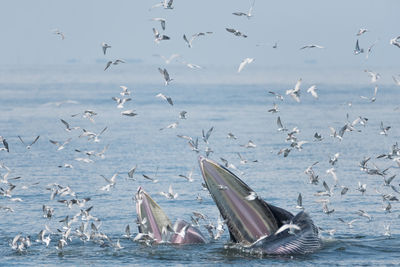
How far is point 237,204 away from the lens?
1118 inches

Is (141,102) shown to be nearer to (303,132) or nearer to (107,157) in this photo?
(303,132)

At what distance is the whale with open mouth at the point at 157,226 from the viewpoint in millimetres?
29750

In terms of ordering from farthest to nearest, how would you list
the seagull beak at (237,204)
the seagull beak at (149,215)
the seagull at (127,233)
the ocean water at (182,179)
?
the seagull at (127,233) < the ocean water at (182,179) < the seagull beak at (149,215) < the seagull beak at (237,204)

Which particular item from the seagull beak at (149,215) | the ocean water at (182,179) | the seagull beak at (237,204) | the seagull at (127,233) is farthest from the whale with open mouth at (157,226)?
the seagull beak at (237,204)

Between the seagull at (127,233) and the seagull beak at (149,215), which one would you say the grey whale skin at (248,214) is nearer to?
the seagull beak at (149,215)

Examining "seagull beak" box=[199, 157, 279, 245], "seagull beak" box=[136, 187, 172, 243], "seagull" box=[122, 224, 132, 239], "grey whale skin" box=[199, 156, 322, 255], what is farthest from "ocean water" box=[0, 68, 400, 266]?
"seagull beak" box=[199, 157, 279, 245]

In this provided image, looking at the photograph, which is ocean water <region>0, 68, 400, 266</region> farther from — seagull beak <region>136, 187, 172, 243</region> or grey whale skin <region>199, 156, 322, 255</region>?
seagull beak <region>136, 187, 172, 243</region>

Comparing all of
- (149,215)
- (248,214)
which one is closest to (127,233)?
(149,215)

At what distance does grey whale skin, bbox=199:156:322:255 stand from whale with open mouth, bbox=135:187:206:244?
7.43ft

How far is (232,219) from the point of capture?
28.4m

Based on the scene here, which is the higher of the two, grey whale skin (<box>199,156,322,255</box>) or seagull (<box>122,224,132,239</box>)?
grey whale skin (<box>199,156,322,255</box>)

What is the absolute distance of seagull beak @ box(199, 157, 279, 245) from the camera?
28.3 metres

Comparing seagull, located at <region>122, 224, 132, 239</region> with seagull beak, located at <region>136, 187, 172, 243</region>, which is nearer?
seagull beak, located at <region>136, 187, 172, 243</region>

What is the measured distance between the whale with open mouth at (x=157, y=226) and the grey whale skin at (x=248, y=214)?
7.43 ft
